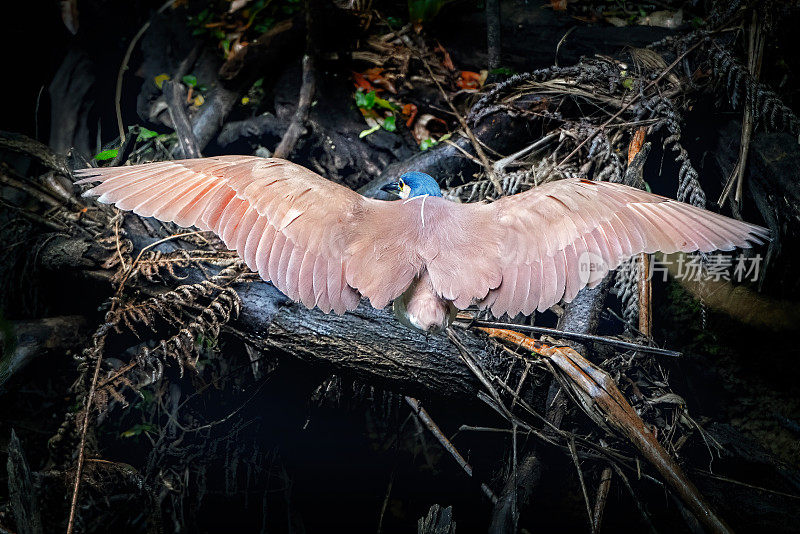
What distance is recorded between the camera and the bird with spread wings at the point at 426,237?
6.96 feet

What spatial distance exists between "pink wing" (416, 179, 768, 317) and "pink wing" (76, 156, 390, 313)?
0.34 meters

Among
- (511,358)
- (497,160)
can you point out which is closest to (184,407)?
(511,358)

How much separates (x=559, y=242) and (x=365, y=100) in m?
2.39

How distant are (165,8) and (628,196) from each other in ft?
14.4

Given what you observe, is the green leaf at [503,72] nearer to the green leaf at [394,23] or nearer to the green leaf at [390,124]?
the green leaf at [390,124]

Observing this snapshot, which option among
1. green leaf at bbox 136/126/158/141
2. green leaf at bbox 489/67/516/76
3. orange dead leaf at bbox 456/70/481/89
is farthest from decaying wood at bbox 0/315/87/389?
green leaf at bbox 489/67/516/76

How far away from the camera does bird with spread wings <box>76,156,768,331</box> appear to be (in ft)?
6.96

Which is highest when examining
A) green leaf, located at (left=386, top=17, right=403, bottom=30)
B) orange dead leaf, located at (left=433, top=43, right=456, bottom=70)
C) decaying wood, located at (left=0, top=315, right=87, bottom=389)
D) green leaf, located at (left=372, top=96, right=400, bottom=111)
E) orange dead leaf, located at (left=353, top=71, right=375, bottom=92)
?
green leaf, located at (left=386, top=17, right=403, bottom=30)

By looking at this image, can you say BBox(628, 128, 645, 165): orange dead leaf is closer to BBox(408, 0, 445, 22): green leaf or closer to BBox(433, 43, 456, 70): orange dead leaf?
BBox(433, 43, 456, 70): orange dead leaf

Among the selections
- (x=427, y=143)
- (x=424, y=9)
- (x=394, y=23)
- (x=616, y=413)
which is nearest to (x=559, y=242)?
(x=616, y=413)

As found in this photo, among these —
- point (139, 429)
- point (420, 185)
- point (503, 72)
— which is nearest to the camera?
point (420, 185)

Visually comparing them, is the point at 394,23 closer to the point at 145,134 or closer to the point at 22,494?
the point at 145,134

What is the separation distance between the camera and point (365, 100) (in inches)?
155

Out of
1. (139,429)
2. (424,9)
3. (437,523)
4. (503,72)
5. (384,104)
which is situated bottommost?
(139,429)
